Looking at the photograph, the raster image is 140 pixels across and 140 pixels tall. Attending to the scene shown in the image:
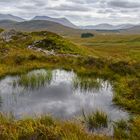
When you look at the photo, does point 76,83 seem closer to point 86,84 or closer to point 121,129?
point 86,84

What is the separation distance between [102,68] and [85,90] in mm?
7268

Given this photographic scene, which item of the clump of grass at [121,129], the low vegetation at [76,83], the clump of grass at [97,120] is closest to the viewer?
the low vegetation at [76,83]

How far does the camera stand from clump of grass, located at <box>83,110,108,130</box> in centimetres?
1316

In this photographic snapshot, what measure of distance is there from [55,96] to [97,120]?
19.3ft

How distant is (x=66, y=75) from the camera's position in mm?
25812

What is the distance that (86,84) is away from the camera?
71.0ft

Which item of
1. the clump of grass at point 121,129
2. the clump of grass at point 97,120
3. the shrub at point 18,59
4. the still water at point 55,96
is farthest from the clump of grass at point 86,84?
the shrub at point 18,59

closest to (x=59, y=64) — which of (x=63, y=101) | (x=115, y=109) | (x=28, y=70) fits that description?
(x=28, y=70)

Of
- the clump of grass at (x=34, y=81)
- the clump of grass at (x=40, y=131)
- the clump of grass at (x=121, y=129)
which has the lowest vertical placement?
the clump of grass at (x=34, y=81)

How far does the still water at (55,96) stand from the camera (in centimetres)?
1553

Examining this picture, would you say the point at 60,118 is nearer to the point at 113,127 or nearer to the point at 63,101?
the point at 113,127

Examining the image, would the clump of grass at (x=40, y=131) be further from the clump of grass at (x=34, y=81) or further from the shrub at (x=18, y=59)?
the shrub at (x=18, y=59)

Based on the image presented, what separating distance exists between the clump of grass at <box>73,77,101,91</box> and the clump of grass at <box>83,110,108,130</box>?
6.85 meters

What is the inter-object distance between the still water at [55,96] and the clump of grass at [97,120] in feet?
2.75
